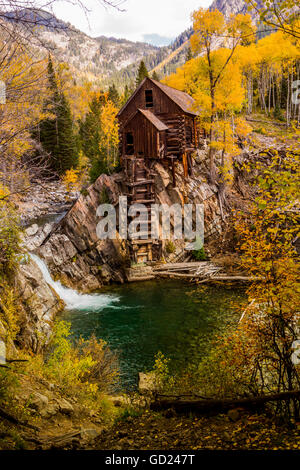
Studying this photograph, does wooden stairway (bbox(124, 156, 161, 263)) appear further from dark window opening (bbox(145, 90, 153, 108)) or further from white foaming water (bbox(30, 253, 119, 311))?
dark window opening (bbox(145, 90, 153, 108))

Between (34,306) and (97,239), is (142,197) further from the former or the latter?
(34,306)

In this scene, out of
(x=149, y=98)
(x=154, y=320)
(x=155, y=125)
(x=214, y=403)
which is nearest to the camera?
(x=214, y=403)

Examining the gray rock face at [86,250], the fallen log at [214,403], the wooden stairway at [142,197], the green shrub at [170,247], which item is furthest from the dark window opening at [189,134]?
the fallen log at [214,403]

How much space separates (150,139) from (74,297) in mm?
15453

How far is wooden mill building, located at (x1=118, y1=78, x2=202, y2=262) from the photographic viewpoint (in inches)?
1067

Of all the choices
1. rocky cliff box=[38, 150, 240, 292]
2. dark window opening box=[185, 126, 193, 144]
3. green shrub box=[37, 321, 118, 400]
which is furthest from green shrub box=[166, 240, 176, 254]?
green shrub box=[37, 321, 118, 400]

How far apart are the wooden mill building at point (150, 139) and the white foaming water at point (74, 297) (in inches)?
218

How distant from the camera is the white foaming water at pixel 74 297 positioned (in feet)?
67.3

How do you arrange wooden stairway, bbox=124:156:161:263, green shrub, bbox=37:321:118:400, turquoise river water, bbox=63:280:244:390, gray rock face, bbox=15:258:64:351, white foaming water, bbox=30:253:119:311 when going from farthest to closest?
1. wooden stairway, bbox=124:156:161:263
2. white foaming water, bbox=30:253:119:311
3. turquoise river water, bbox=63:280:244:390
4. gray rock face, bbox=15:258:64:351
5. green shrub, bbox=37:321:118:400

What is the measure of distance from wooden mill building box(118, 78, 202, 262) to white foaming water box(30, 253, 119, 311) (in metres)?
5.55

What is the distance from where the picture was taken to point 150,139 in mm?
27672

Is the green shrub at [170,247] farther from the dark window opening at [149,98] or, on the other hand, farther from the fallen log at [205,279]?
the dark window opening at [149,98]

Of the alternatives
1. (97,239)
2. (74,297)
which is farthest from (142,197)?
(74,297)
